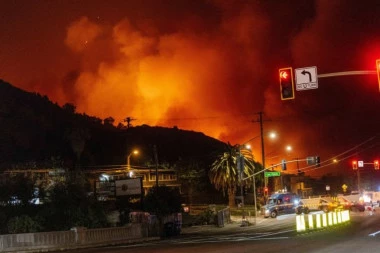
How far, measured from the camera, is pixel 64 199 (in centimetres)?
3422

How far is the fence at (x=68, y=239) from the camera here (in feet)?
90.6

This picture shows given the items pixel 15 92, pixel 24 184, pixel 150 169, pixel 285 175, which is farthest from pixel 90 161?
pixel 24 184

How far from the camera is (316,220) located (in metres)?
34.6

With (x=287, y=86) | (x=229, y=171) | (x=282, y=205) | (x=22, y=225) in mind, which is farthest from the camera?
(x=229, y=171)

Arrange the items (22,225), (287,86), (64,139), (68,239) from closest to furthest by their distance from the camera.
Answer: (287,86) → (68,239) → (22,225) → (64,139)

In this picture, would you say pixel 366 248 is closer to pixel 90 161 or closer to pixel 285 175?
pixel 90 161

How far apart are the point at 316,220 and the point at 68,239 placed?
15527mm

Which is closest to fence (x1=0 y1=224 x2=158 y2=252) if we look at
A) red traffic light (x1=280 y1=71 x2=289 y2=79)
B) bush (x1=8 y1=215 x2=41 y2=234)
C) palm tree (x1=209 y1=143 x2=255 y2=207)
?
bush (x1=8 y1=215 x2=41 y2=234)

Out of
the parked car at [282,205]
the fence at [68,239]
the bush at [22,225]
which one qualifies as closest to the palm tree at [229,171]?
the parked car at [282,205]

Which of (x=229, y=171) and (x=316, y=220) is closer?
(x=316, y=220)

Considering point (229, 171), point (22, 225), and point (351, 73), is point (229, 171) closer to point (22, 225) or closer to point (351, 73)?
point (22, 225)

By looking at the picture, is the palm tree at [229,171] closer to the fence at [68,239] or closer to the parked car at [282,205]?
the parked car at [282,205]

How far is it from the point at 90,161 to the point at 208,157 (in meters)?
20.1

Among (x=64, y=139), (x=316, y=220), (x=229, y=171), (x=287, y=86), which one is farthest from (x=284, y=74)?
(x=64, y=139)
